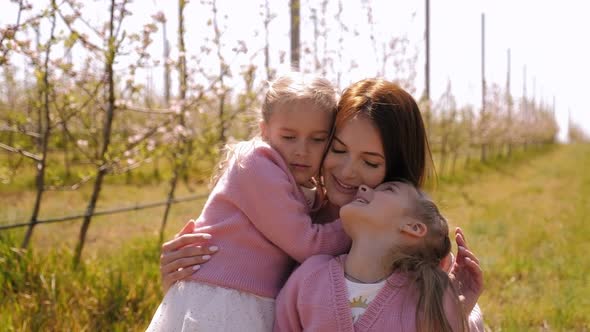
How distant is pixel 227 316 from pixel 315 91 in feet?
2.26

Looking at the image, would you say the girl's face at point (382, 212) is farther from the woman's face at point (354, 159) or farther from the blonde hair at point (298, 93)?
the blonde hair at point (298, 93)

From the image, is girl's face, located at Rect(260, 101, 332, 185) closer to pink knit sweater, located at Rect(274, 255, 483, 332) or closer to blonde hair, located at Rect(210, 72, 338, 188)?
blonde hair, located at Rect(210, 72, 338, 188)

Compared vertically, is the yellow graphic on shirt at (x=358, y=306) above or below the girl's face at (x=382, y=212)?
below

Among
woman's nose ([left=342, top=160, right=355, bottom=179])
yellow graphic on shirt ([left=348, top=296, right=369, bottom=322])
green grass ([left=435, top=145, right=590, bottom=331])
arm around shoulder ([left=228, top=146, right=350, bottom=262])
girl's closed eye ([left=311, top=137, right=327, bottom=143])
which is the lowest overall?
green grass ([left=435, top=145, right=590, bottom=331])

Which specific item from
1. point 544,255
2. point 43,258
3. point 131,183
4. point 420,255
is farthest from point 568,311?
point 131,183

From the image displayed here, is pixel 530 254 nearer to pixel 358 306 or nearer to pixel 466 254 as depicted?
pixel 466 254

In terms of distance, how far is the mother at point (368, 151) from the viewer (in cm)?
165

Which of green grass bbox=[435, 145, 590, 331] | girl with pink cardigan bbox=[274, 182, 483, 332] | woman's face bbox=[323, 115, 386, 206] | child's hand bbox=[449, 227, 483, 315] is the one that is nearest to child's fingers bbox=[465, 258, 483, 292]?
child's hand bbox=[449, 227, 483, 315]

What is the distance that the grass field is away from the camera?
2.73 meters

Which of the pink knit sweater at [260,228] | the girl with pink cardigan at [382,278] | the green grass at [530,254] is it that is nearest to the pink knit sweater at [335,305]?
the girl with pink cardigan at [382,278]

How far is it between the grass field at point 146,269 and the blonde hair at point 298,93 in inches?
19.7

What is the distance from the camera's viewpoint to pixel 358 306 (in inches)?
57.7

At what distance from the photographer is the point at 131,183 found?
8883 mm

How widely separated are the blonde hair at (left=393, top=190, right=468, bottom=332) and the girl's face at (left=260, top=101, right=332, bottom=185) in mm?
349
